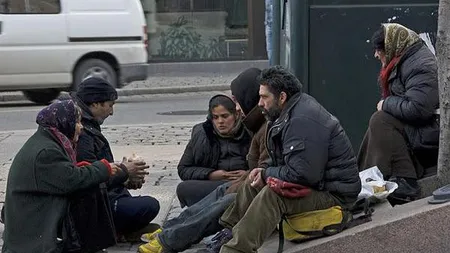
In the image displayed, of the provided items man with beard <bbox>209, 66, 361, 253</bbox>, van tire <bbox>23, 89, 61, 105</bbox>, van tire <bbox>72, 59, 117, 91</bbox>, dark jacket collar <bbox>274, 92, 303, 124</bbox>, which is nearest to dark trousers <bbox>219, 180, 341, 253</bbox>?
man with beard <bbox>209, 66, 361, 253</bbox>

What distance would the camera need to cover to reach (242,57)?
19.3 m

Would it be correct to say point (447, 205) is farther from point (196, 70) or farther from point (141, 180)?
point (196, 70)

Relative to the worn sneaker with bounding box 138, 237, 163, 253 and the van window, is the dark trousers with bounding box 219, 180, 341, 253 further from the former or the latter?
the van window

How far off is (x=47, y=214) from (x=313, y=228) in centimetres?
149

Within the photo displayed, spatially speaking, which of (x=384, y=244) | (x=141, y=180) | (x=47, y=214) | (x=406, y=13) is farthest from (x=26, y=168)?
(x=406, y=13)

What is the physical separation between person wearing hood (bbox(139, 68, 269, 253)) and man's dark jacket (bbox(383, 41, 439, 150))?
2.76 ft

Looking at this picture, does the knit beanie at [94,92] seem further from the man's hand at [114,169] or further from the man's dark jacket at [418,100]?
the man's dark jacket at [418,100]

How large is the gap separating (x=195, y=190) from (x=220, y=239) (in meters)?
0.63

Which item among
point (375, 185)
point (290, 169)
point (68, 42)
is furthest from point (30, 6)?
point (290, 169)

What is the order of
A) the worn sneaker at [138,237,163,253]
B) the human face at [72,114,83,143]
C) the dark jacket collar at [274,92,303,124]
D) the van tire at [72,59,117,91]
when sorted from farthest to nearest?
the van tire at [72,59,117,91] < the worn sneaker at [138,237,163,253] < the human face at [72,114,83,143] < the dark jacket collar at [274,92,303,124]

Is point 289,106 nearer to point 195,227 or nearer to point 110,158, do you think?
point 195,227

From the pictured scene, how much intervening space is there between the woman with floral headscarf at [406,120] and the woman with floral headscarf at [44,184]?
6.21ft

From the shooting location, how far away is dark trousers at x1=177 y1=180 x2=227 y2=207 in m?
6.06

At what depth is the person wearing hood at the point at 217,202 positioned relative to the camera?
5488 millimetres
